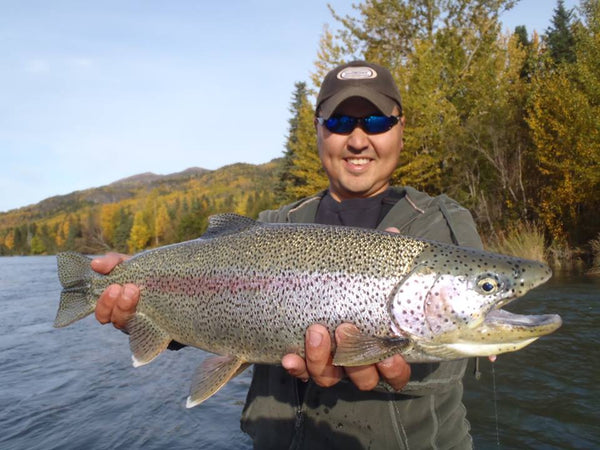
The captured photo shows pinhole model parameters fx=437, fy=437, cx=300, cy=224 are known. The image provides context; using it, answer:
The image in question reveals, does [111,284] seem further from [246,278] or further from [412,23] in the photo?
[412,23]

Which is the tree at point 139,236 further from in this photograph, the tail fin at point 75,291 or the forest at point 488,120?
the tail fin at point 75,291

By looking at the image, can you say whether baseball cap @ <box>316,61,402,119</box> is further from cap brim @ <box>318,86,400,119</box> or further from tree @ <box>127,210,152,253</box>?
tree @ <box>127,210,152,253</box>

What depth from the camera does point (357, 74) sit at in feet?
10.1

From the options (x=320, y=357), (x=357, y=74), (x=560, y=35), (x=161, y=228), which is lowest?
(x=161, y=228)

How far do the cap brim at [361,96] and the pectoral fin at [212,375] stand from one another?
5.86ft

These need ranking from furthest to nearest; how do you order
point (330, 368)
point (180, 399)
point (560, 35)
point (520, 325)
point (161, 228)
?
point (161, 228)
point (560, 35)
point (180, 399)
point (330, 368)
point (520, 325)

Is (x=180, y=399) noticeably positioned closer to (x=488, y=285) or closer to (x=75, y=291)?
(x=75, y=291)

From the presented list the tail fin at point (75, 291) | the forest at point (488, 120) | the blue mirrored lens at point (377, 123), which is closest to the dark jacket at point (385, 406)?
the blue mirrored lens at point (377, 123)

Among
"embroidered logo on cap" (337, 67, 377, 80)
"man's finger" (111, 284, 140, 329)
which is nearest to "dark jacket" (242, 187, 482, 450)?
"embroidered logo on cap" (337, 67, 377, 80)

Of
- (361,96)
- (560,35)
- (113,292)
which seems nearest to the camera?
(361,96)

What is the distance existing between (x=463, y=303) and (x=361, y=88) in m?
1.61

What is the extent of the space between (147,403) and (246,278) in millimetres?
5177

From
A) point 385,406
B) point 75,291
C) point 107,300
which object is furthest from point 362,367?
point 75,291

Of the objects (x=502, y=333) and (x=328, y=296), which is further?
(x=328, y=296)
